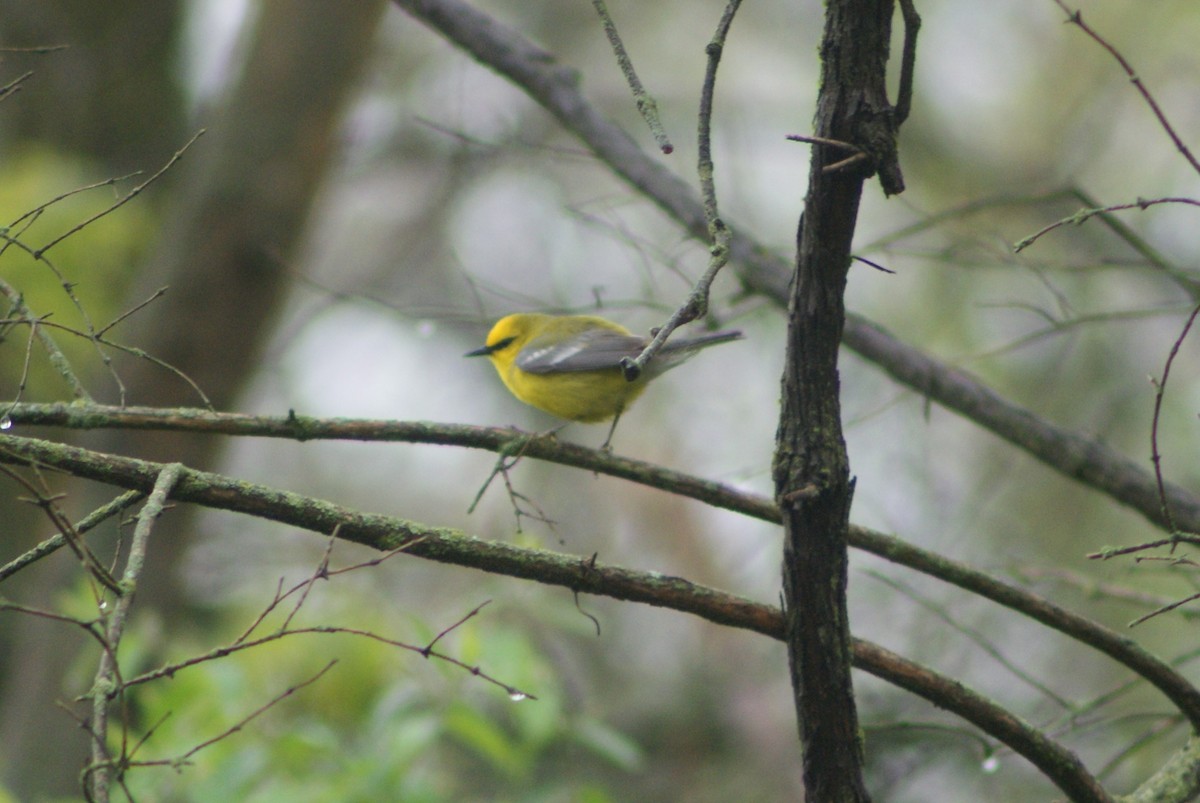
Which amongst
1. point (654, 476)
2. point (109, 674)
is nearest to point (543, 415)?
point (654, 476)

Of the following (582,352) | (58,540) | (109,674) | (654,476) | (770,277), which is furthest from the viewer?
(582,352)

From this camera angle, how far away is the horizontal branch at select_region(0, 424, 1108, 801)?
1.86m

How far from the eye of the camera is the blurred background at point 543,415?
4.16 m

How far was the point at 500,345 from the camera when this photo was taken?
566 cm

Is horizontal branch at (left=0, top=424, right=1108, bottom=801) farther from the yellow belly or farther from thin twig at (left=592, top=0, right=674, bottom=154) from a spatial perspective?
the yellow belly

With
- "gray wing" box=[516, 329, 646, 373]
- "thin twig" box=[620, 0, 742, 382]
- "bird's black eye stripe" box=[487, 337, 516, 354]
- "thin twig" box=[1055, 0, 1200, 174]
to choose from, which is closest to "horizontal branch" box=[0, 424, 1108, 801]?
"thin twig" box=[620, 0, 742, 382]

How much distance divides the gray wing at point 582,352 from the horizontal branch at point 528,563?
257 cm

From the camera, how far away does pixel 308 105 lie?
6.43 meters

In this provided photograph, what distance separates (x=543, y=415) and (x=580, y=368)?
4975 millimetres

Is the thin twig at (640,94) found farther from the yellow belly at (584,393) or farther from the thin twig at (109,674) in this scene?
the yellow belly at (584,393)

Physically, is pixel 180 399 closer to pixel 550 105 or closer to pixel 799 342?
pixel 550 105

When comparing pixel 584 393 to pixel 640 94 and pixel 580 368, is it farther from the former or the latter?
pixel 640 94

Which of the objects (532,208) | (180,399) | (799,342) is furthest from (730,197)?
(532,208)

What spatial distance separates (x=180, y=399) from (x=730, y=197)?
11.5ft
